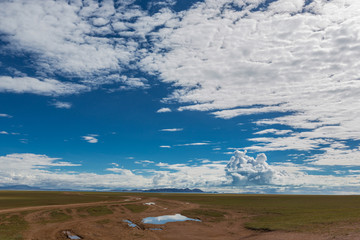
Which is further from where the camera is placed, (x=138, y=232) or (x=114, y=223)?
→ (x=114, y=223)

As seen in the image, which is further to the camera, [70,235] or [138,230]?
[138,230]

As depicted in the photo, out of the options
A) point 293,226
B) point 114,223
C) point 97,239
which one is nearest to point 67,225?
point 114,223

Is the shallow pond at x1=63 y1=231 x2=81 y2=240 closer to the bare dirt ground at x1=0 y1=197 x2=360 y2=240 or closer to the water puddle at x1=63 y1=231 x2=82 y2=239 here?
the water puddle at x1=63 y1=231 x2=82 y2=239

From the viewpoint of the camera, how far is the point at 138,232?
3850cm

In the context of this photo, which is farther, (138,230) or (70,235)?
(138,230)

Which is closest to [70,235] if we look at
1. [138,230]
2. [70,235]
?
[70,235]

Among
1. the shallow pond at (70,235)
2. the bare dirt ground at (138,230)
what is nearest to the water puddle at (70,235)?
the shallow pond at (70,235)

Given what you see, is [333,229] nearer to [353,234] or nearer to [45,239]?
[353,234]

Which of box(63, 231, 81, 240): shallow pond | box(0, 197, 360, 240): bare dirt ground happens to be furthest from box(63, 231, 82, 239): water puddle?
box(0, 197, 360, 240): bare dirt ground

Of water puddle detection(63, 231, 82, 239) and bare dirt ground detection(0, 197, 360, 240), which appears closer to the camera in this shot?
bare dirt ground detection(0, 197, 360, 240)

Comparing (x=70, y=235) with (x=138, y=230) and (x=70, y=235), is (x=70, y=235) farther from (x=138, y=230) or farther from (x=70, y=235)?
(x=138, y=230)

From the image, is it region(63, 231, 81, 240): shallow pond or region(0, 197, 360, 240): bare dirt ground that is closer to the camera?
region(0, 197, 360, 240): bare dirt ground

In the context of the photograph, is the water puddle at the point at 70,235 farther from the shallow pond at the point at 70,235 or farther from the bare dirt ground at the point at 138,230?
the bare dirt ground at the point at 138,230

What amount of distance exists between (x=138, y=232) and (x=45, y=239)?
12.5m
